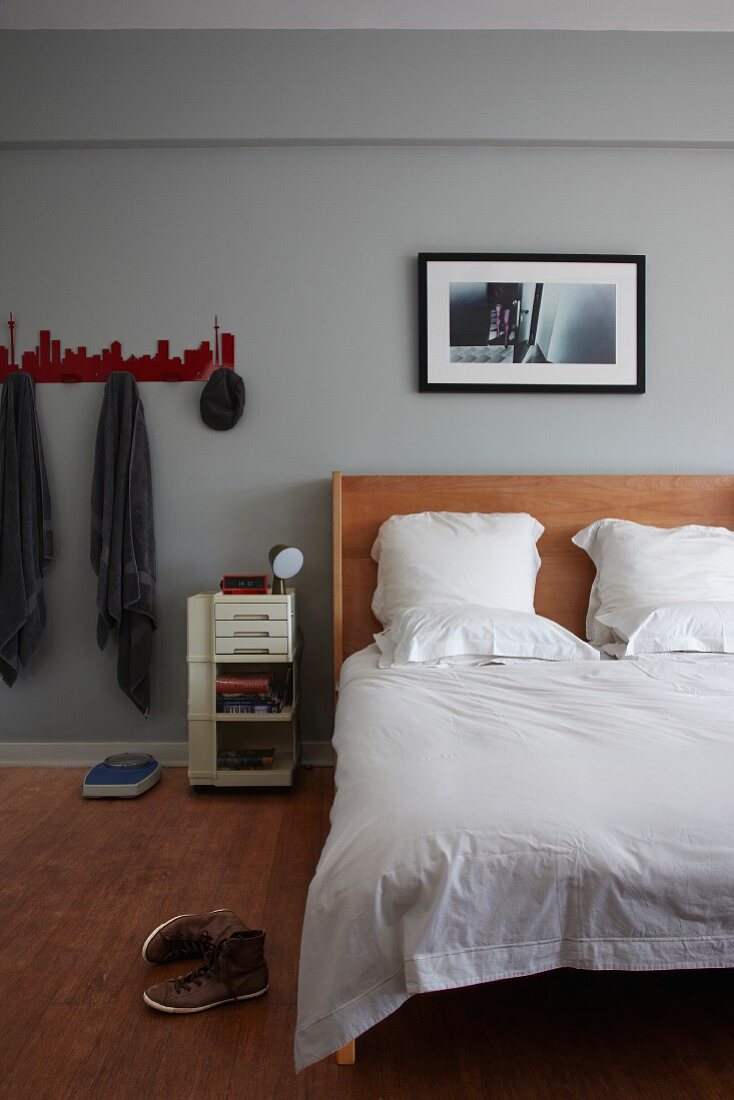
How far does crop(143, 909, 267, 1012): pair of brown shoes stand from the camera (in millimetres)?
1610

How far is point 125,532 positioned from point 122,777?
0.92 m

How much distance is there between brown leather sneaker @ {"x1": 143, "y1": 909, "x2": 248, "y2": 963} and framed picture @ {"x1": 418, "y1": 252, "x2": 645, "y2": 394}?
2.11m

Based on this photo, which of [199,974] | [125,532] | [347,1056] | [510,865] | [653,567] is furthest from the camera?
[125,532]

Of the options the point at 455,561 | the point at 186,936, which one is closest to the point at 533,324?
the point at 455,561

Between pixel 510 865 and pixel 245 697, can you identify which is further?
pixel 245 697

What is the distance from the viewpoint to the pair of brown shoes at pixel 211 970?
161 centimetres

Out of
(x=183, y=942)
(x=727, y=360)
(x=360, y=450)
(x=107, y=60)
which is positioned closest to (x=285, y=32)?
(x=107, y=60)

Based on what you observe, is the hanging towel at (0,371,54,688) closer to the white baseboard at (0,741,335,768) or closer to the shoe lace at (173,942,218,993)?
the white baseboard at (0,741,335,768)

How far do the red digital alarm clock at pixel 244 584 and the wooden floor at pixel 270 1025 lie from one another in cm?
101

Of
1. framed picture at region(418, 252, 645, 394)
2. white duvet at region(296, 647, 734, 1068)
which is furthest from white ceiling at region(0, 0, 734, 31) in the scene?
white duvet at region(296, 647, 734, 1068)

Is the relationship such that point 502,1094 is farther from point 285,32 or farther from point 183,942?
point 285,32

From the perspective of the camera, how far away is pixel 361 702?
81.4 inches

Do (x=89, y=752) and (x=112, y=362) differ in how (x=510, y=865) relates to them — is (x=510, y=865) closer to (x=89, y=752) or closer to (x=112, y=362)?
(x=89, y=752)

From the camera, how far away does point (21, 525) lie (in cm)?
307
